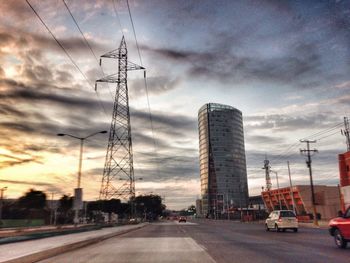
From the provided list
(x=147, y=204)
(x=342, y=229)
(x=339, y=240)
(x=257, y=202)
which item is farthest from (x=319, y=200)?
(x=342, y=229)

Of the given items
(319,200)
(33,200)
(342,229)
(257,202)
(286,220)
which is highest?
(257,202)

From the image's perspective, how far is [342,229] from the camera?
15.2 metres

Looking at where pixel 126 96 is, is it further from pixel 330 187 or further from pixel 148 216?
pixel 148 216

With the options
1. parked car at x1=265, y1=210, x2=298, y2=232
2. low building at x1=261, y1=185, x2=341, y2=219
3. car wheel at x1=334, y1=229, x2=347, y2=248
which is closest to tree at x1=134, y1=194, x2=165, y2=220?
low building at x1=261, y1=185, x2=341, y2=219

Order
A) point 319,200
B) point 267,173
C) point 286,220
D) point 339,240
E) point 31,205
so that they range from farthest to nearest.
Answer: point 267,173
point 31,205
point 319,200
point 286,220
point 339,240

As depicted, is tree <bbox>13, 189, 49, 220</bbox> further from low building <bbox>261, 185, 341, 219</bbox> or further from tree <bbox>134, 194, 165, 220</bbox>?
low building <bbox>261, 185, 341, 219</bbox>

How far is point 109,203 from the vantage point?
13050 centimetres

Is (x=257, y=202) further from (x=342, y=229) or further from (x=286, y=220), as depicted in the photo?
(x=342, y=229)

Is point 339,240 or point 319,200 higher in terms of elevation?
point 319,200

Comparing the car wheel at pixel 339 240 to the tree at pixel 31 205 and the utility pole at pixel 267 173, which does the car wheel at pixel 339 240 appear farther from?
the utility pole at pixel 267 173

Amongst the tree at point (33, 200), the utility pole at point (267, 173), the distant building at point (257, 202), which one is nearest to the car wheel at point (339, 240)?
the tree at point (33, 200)

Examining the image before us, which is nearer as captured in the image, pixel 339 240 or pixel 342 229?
pixel 342 229

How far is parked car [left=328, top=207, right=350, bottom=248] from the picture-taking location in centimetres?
1481

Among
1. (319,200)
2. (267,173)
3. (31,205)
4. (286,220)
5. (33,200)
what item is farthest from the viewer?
(267,173)
